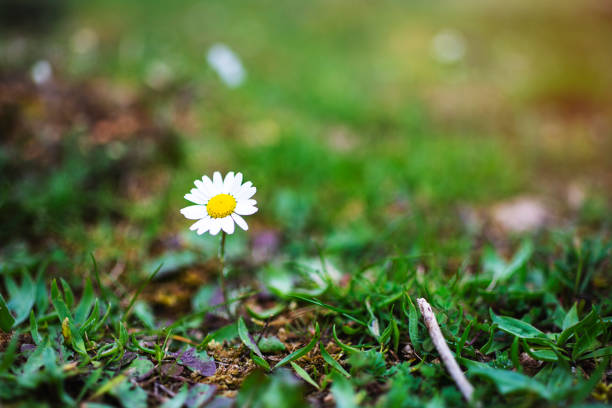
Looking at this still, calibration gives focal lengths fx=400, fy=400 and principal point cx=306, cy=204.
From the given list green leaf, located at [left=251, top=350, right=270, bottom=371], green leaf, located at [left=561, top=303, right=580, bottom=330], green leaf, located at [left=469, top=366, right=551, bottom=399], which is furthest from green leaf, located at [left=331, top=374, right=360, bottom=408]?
green leaf, located at [left=561, top=303, right=580, bottom=330]

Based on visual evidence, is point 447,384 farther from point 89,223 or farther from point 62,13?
point 62,13

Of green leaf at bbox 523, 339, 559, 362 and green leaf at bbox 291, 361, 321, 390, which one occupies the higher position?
green leaf at bbox 523, 339, 559, 362

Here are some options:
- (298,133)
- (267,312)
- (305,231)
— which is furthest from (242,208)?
(298,133)

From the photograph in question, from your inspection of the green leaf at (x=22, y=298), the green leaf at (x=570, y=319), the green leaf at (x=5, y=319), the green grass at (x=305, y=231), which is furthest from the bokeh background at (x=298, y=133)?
the green leaf at (x=570, y=319)

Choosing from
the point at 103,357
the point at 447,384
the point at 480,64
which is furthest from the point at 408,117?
the point at 103,357

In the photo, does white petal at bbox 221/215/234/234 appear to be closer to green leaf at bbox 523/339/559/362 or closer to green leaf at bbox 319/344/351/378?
green leaf at bbox 319/344/351/378

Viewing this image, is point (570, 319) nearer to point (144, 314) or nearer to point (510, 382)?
point (510, 382)

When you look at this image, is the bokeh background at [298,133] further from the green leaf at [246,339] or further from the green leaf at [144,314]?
the green leaf at [246,339]
